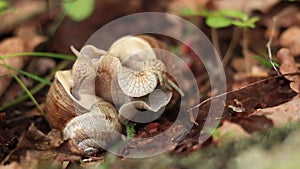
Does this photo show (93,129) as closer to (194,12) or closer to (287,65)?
(287,65)

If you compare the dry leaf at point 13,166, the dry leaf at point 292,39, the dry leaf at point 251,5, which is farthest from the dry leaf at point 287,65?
the dry leaf at point 13,166

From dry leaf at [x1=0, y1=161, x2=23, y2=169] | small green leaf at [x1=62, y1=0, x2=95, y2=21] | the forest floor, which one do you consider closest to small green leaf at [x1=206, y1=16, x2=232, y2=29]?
the forest floor

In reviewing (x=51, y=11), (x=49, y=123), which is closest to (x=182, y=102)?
(x=49, y=123)

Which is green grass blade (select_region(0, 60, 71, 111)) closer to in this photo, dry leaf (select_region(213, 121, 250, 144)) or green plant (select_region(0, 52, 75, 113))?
green plant (select_region(0, 52, 75, 113))

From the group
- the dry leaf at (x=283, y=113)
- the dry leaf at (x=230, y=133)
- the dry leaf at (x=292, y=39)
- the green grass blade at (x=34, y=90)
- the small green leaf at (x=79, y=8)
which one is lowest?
the green grass blade at (x=34, y=90)

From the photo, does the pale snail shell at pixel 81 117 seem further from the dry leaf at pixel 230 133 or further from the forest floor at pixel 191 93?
the dry leaf at pixel 230 133

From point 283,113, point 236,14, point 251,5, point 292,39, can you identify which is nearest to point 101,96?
point 283,113

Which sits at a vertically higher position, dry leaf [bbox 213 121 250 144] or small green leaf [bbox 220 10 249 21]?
small green leaf [bbox 220 10 249 21]
